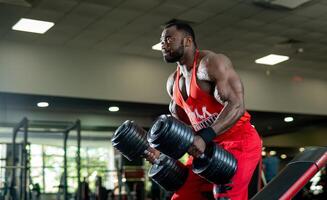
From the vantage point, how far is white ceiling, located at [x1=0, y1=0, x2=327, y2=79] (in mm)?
6016

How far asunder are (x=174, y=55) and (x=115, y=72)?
224 inches

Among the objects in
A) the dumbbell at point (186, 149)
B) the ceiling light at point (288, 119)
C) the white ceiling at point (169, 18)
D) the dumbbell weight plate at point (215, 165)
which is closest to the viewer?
the dumbbell at point (186, 149)

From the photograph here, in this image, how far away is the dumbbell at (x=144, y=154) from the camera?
7.12 ft

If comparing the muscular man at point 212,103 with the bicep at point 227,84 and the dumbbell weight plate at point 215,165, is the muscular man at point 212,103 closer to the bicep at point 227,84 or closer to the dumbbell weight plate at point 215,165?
the bicep at point 227,84

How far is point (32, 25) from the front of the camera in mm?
6559

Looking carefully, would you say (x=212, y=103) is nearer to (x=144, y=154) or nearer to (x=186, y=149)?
(x=144, y=154)

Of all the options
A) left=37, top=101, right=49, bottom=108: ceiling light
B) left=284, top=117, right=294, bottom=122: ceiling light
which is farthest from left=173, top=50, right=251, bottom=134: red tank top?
left=284, top=117, right=294, bottom=122: ceiling light

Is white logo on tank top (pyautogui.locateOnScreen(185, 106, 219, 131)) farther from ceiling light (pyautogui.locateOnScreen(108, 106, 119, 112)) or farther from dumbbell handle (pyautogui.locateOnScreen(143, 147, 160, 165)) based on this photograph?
ceiling light (pyautogui.locateOnScreen(108, 106, 119, 112))

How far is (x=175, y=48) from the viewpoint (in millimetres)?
2312

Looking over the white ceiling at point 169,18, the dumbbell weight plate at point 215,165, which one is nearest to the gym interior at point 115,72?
the white ceiling at point 169,18

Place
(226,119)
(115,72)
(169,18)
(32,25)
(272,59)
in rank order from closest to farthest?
(226,119)
(169,18)
(32,25)
(115,72)
(272,59)

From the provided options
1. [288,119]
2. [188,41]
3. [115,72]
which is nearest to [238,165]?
[188,41]

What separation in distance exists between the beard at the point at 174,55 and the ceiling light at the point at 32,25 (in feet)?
14.6

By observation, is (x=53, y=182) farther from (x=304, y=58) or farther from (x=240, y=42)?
(x=304, y=58)
